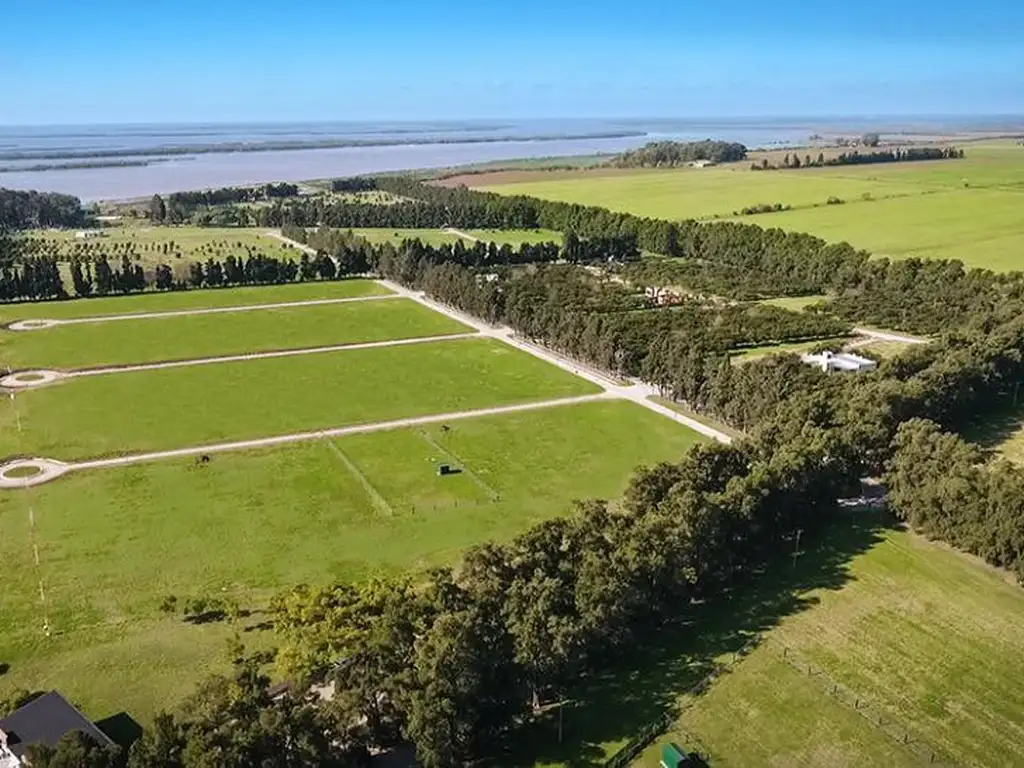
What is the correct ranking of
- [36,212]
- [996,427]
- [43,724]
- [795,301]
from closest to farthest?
[43,724], [996,427], [795,301], [36,212]

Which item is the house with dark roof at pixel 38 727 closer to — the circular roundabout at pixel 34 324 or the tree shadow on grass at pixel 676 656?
the tree shadow on grass at pixel 676 656

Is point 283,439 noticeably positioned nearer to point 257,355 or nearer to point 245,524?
point 245,524

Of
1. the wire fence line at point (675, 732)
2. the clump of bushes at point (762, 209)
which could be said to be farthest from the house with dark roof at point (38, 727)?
the clump of bushes at point (762, 209)

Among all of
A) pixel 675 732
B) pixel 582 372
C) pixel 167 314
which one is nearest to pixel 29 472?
pixel 582 372

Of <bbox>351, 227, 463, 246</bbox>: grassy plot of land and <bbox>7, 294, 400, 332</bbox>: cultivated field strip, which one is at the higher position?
<bbox>351, 227, 463, 246</bbox>: grassy plot of land

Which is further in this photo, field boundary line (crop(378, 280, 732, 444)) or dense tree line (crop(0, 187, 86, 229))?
dense tree line (crop(0, 187, 86, 229))

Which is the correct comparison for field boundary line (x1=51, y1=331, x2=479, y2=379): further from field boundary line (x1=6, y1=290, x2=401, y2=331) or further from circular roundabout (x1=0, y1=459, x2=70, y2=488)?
circular roundabout (x1=0, y1=459, x2=70, y2=488)

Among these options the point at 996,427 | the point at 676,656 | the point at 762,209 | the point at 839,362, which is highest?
the point at 762,209

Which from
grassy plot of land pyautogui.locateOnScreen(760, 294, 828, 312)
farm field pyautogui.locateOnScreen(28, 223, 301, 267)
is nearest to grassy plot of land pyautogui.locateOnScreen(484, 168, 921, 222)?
grassy plot of land pyautogui.locateOnScreen(760, 294, 828, 312)
